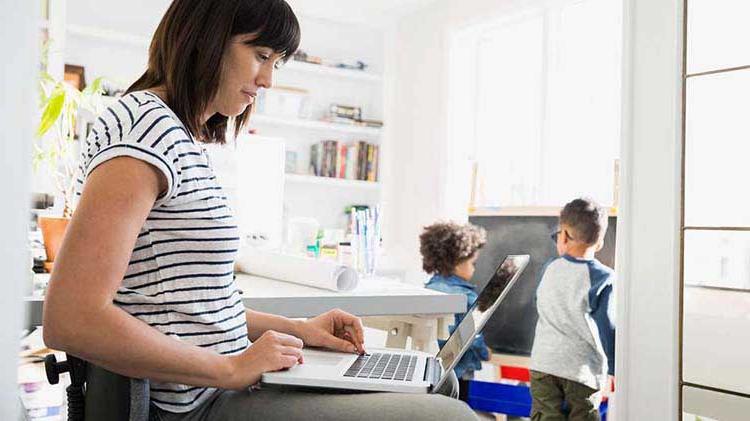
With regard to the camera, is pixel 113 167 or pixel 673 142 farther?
pixel 673 142

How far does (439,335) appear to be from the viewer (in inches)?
79.2

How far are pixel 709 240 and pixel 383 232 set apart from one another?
8.55 feet

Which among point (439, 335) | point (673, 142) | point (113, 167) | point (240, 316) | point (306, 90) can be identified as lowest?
point (439, 335)

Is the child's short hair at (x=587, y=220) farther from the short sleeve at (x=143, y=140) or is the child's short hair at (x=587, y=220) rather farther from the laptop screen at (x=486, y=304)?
the short sleeve at (x=143, y=140)

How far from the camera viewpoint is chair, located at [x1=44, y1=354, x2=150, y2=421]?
0.83 metres

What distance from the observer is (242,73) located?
40.6 inches

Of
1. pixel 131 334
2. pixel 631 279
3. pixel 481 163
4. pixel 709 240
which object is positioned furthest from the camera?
pixel 481 163

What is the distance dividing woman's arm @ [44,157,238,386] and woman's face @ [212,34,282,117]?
0.25m

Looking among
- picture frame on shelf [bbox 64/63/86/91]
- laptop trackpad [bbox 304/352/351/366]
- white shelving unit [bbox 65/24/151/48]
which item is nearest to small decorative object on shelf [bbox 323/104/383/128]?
white shelving unit [bbox 65/24/151/48]

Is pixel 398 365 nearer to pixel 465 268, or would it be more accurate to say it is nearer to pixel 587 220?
pixel 587 220

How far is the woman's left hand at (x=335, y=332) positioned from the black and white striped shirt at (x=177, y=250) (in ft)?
0.84

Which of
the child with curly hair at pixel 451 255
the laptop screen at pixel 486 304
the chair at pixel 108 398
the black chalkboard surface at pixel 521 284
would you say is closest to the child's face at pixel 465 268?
the child with curly hair at pixel 451 255

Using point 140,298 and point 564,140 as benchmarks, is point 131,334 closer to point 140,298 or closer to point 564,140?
point 140,298

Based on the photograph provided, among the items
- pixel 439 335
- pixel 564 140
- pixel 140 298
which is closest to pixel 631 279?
pixel 439 335
